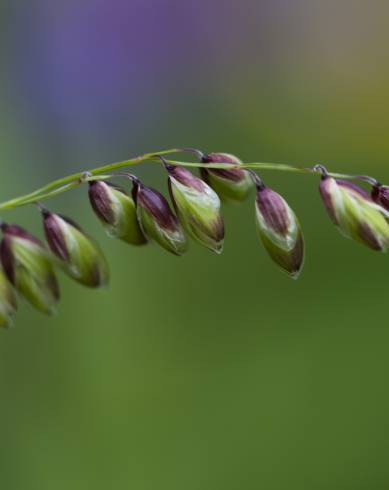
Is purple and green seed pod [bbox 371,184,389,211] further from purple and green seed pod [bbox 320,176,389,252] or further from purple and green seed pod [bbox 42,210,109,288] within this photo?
purple and green seed pod [bbox 42,210,109,288]

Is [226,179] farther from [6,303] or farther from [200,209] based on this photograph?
[6,303]

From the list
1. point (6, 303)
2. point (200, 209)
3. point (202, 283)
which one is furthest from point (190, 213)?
point (202, 283)

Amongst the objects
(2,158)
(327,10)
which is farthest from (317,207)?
(2,158)

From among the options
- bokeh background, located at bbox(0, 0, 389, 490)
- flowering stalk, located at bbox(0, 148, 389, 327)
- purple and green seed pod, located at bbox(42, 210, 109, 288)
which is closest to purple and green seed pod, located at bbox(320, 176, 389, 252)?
flowering stalk, located at bbox(0, 148, 389, 327)

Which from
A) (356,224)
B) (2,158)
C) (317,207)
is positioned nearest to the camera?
(356,224)

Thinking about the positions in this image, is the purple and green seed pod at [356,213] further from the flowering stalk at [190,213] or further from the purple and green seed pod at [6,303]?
the purple and green seed pod at [6,303]

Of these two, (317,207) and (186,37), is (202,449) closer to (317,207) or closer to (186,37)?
(317,207)

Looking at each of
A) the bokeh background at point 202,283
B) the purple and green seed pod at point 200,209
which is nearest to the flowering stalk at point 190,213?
the purple and green seed pod at point 200,209
